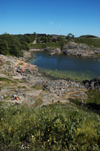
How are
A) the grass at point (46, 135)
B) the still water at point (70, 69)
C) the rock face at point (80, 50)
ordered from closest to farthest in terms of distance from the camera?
the grass at point (46, 135)
the still water at point (70, 69)
the rock face at point (80, 50)

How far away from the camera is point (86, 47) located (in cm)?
8675

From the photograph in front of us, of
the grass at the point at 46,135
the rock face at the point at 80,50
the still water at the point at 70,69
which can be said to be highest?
the grass at the point at 46,135

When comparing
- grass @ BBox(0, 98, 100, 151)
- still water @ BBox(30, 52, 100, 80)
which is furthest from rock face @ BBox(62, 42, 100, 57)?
grass @ BBox(0, 98, 100, 151)

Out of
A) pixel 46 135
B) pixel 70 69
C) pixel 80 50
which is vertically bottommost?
pixel 70 69

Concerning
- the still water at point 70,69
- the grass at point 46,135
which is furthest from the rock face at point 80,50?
the grass at point 46,135

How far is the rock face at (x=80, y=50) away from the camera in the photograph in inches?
3127

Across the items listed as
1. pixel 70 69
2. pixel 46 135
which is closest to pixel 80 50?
pixel 70 69

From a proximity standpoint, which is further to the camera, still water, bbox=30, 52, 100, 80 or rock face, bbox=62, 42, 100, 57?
rock face, bbox=62, 42, 100, 57

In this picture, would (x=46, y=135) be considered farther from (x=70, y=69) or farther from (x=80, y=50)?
(x=80, y=50)

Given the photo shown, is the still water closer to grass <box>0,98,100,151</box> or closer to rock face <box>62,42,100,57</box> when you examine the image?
rock face <box>62,42,100,57</box>

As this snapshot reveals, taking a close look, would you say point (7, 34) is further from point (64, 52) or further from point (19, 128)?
point (19, 128)

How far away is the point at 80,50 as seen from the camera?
8294 cm

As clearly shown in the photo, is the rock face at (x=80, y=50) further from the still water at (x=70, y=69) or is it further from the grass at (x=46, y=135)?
the grass at (x=46, y=135)

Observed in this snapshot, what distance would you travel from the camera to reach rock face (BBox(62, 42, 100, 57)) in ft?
261
